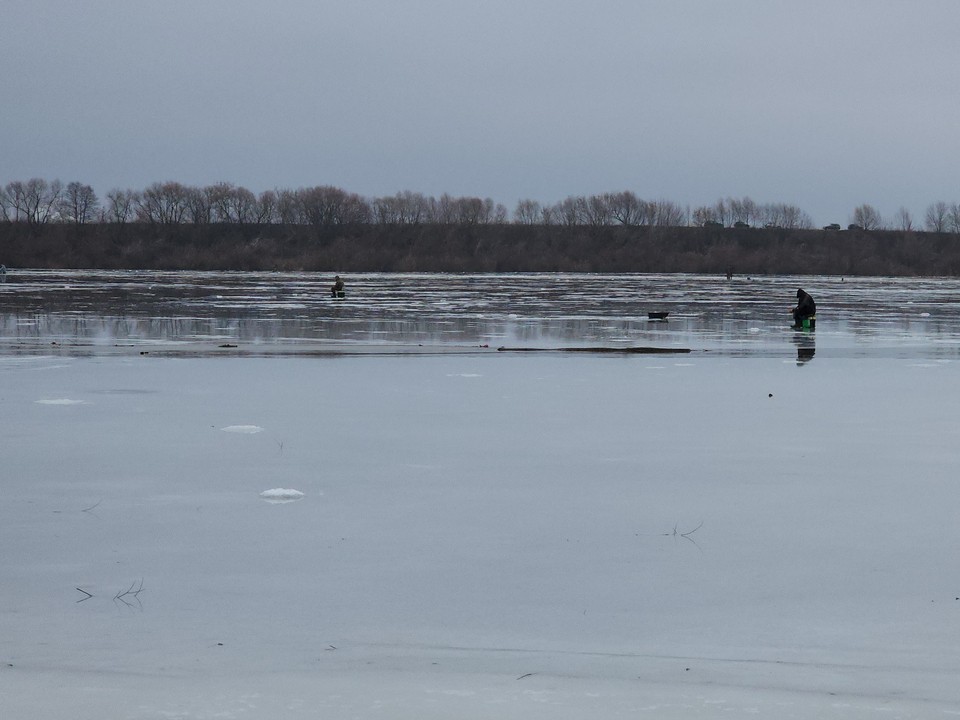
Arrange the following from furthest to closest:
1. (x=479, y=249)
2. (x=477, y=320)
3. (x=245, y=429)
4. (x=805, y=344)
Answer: (x=479, y=249) < (x=477, y=320) < (x=805, y=344) < (x=245, y=429)

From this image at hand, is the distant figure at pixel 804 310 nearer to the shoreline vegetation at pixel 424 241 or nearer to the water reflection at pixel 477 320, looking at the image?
the water reflection at pixel 477 320

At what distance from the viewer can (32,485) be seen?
880 centimetres

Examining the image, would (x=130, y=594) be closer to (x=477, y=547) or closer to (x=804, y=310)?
(x=477, y=547)

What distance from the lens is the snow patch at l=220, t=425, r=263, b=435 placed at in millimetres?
11555

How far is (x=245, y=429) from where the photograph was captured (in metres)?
11.7

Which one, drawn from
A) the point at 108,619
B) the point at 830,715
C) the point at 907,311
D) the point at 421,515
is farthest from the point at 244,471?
the point at 907,311

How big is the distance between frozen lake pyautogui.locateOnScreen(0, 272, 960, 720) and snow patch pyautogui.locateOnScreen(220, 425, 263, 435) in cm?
6

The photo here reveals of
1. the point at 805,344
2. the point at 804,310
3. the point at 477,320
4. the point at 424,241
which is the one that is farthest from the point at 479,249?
the point at 805,344

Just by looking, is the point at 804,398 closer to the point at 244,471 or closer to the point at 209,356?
the point at 244,471

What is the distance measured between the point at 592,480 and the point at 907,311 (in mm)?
32255

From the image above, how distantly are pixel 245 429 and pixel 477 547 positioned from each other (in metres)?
5.15

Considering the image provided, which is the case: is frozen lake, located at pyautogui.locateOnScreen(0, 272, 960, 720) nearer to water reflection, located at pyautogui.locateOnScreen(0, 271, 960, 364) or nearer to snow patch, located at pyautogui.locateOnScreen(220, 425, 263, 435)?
snow patch, located at pyautogui.locateOnScreen(220, 425, 263, 435)

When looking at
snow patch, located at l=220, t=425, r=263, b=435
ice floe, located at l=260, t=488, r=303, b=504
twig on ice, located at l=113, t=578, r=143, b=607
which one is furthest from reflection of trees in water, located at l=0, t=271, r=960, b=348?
twig on ice, located at l=113, t=578, r=143, b=607

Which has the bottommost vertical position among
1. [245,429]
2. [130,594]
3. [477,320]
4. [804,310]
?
[130,594]
